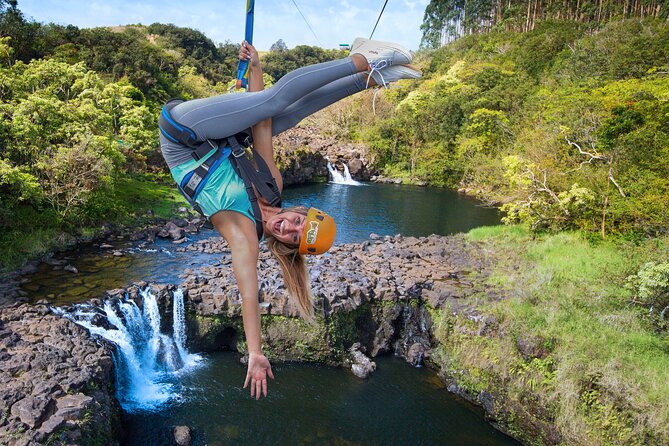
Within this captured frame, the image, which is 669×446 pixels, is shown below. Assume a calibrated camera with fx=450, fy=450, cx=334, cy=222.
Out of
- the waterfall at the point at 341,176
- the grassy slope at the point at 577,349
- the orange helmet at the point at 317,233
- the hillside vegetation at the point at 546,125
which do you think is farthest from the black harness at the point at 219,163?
the waterfall at the point at 341,176

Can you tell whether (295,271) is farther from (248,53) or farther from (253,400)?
(253,400)

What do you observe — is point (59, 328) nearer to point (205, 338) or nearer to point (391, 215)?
point (205, 338)

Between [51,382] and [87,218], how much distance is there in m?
10.6

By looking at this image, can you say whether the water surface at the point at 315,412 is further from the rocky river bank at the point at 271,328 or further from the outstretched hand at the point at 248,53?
the outstretched hand at the point at 248,53

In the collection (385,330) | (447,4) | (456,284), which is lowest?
(385,330)

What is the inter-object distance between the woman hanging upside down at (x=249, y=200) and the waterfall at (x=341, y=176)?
1292 inches

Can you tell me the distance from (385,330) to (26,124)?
12152 mm

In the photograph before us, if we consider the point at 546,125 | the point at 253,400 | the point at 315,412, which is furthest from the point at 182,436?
the point at 546,125

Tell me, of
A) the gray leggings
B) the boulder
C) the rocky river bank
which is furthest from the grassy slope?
the gray leggings

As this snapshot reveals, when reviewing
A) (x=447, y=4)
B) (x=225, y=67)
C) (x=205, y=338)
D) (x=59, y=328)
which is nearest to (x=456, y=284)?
Answer: (x=205, y=338)

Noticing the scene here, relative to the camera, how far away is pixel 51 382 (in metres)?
7.62

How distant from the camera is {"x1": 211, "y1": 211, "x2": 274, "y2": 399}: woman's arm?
225 cm

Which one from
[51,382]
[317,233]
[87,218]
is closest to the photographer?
[317,233]

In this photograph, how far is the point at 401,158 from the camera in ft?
127
